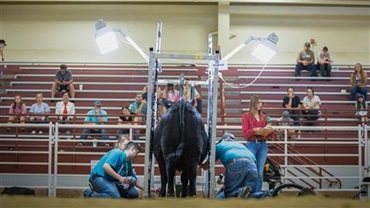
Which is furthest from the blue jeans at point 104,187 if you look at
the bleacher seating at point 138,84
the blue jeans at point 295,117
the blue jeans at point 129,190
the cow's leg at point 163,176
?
the bleacher seating at point 138,84

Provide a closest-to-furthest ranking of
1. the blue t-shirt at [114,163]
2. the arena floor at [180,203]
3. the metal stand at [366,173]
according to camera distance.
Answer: the arena floor at [180,203] < the blue t-shirt at [114,163] < the metal stand at [366,173]

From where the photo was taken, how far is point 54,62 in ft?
68.2

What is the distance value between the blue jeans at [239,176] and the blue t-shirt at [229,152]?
0.32 ft

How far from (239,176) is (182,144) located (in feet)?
3.50

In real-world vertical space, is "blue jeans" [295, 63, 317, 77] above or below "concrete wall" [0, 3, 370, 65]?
below

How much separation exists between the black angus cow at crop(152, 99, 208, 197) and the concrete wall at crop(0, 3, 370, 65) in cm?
1487

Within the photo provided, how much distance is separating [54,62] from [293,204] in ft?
62.1

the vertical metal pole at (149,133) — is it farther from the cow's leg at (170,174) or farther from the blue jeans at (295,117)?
the blue jeans at (295,117)

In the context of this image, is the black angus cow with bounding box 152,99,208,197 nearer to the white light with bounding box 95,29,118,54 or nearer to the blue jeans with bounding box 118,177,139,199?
the blue jeans with bounding box 118,177,139,199

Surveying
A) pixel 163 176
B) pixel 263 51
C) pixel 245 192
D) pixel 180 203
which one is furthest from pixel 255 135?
pixel 180 203

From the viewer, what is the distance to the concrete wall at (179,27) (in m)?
21.3

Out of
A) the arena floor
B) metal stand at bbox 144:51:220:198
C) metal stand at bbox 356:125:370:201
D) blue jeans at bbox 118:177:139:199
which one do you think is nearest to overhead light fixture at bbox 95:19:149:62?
metal stand at bbox 144:51:220:198

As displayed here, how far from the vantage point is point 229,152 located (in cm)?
709

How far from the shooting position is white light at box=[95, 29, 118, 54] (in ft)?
24.3
